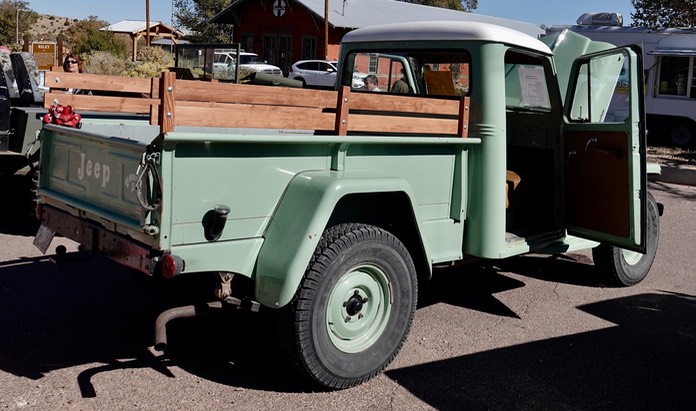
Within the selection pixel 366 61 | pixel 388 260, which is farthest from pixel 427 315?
pixel 366 61

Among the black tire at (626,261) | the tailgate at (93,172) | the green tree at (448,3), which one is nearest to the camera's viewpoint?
the tailgate at (93,172)

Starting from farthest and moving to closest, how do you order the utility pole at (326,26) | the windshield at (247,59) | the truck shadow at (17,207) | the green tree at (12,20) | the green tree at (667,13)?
1. the green tree at (12,20)
2. the windshield at (247,59)
3. the utility pole at (326,26)
4. the green tree at (667,13)
5. the truck shadow at (17,207)

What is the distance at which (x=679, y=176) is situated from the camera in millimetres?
12938

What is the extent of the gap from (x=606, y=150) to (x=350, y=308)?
7.54 ft

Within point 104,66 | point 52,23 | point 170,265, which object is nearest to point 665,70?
point 104,66

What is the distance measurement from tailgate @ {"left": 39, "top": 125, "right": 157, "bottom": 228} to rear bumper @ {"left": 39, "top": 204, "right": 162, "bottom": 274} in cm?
6

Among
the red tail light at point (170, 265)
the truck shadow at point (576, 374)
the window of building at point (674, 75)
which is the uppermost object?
the window of building at point (674, 75)

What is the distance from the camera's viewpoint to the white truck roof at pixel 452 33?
15.3ft

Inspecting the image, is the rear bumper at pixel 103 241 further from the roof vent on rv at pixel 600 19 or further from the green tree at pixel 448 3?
the green tree at pixel 448 3

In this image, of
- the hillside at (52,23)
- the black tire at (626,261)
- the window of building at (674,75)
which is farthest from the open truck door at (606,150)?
the hillside at (52,23)

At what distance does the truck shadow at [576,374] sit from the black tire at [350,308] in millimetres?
290

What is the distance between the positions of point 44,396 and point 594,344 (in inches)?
134

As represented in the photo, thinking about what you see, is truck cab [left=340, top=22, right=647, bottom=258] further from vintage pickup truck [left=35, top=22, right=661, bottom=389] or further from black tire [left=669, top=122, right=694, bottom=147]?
black tire [left=669, top=122, right=694, bottom=147]

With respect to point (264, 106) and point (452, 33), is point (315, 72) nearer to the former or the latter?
point (452, 33)
